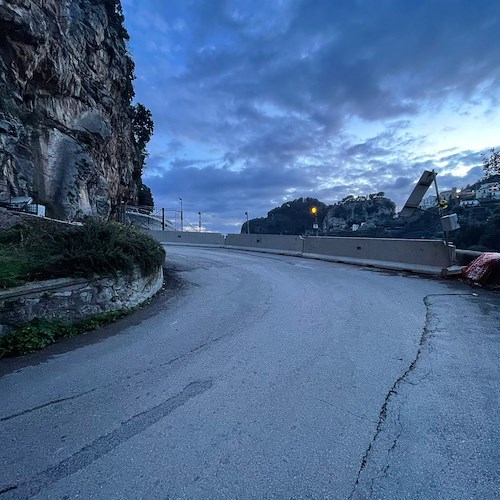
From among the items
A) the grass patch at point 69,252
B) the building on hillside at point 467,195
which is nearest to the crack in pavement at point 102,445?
the grass patch at point 69,252

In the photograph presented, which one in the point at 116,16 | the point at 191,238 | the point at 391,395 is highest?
the point at 116,16

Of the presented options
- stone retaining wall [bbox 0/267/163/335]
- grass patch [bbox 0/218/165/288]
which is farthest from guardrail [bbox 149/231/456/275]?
stone retaining wall [bbox 0/267/163/335]

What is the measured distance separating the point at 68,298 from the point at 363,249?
12.8 m

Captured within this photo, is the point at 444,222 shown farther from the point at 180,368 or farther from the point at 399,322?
the point at 180,368

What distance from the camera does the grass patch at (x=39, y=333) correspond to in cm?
483

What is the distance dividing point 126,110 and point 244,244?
24794 millimetres

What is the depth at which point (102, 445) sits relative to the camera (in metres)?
2.74

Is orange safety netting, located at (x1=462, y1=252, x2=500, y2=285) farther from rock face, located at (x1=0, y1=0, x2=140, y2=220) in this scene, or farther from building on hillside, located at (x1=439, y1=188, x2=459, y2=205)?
rock face, located at (x1=0, y1=0, x2=140, y2=220)

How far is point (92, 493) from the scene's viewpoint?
7.30 ft

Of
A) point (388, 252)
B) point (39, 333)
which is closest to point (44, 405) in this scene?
point (39, 333)

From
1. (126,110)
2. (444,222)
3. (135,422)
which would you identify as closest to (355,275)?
(444,222)

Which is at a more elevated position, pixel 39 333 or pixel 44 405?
pixel 39 333

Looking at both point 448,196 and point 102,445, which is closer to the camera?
point 102,445

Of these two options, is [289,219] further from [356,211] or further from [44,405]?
[44,405]
